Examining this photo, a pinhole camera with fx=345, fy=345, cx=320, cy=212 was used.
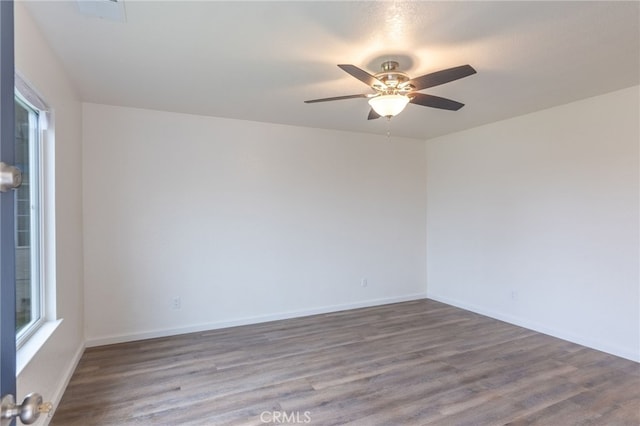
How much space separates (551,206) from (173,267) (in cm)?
420

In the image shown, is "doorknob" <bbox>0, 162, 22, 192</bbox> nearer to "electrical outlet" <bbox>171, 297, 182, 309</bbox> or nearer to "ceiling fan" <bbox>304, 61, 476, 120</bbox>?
"ceiling fan" <bbox>304, 61, 476, 120</bbox>

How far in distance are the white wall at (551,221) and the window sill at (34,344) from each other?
14.7 ft

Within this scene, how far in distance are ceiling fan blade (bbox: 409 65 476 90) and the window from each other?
244 centimetres

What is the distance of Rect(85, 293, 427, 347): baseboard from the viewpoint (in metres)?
3.56

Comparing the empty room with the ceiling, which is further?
the empty room

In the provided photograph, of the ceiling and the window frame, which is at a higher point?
the ceiling

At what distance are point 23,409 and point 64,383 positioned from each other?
243 cm

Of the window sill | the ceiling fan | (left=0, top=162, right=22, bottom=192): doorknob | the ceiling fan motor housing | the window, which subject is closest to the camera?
(left=0, top=162, right=22, bottom=192): doorknob

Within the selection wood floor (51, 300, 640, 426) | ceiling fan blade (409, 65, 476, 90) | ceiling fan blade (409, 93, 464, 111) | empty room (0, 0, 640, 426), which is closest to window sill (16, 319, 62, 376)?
empty room (0, 0, 640, 426)

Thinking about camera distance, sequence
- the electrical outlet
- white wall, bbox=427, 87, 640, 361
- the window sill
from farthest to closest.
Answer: the electrical outlet
white wall, bbox=427, 87, 640, 361
the window sill

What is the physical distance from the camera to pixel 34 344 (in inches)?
80.4

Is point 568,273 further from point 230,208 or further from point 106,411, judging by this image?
point 106,411

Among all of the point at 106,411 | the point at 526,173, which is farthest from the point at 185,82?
the point at 526,173

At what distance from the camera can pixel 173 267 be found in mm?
3826
